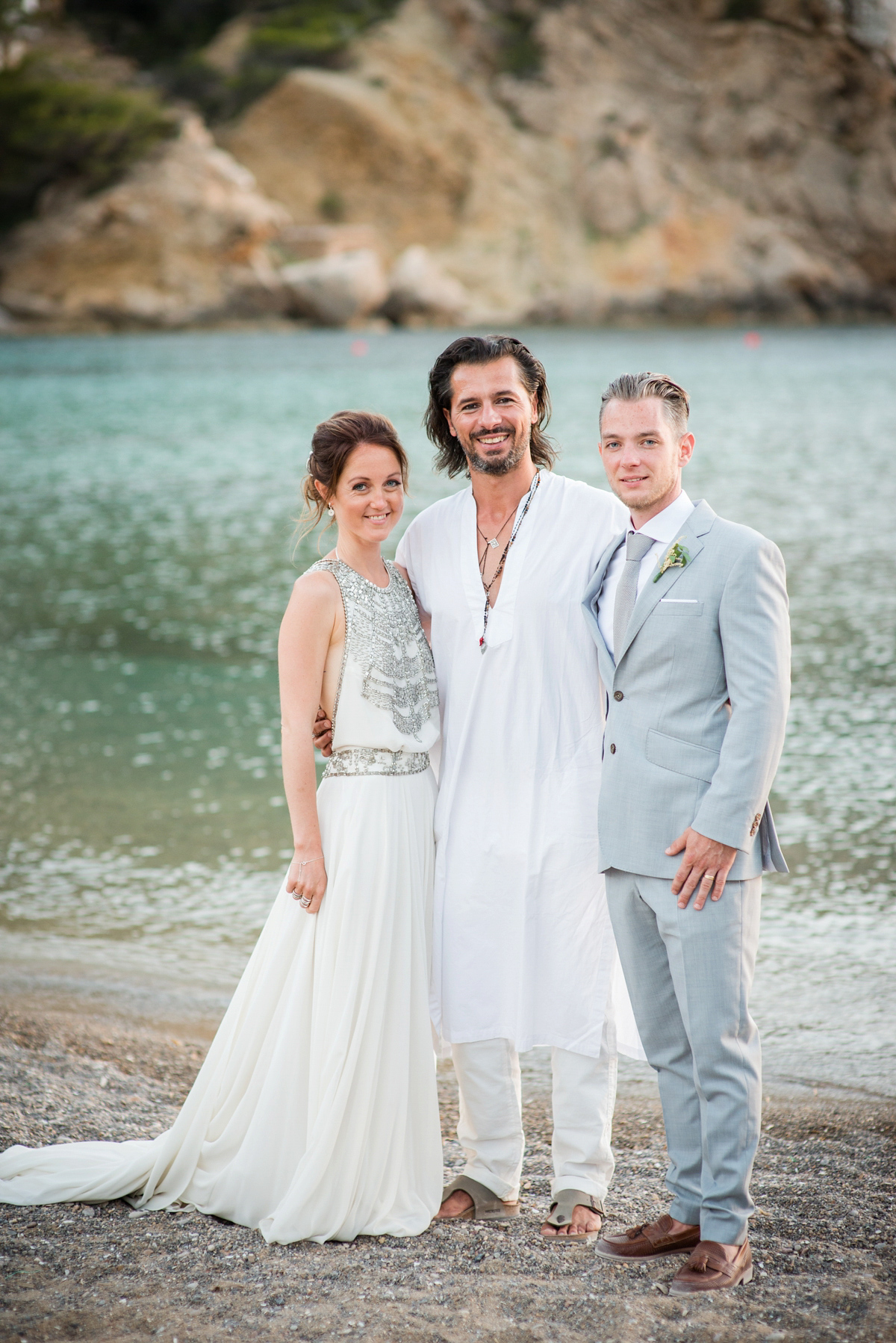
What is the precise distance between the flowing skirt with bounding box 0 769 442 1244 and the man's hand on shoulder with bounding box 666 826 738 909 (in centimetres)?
67

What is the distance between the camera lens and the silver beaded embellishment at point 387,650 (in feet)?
9.29

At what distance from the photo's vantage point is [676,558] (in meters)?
2.47

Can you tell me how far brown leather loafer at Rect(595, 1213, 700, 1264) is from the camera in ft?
8.45

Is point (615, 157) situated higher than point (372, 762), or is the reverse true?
point (615, 157)

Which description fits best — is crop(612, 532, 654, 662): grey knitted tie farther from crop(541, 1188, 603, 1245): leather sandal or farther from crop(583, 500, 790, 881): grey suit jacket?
crop(541, 1188, 603, 1245): leather sandal

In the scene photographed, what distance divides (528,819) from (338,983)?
56 cm

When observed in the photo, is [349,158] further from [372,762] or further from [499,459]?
[372,762]

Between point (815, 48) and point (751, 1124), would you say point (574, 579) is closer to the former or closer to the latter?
point (751, 1124)

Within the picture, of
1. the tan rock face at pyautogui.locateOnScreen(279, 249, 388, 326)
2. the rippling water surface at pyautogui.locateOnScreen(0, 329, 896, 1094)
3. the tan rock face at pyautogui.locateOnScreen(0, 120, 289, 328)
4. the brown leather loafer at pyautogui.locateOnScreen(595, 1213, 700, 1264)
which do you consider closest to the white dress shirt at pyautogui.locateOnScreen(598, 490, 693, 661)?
the brown leather loafer at pyautogui.locateOnScreen(595, 1213, 700, 1264)

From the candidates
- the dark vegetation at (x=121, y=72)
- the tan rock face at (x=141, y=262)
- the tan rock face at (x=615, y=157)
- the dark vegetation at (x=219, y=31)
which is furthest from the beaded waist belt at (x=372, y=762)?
the dark vegetation at (x=219, y=31)

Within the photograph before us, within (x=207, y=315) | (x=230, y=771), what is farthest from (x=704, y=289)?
(x=230, y=771)

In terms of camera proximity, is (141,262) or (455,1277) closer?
(455,1277)

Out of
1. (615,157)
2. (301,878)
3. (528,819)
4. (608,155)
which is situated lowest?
(301,878)

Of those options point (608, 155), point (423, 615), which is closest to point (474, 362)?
point (423, 615)
